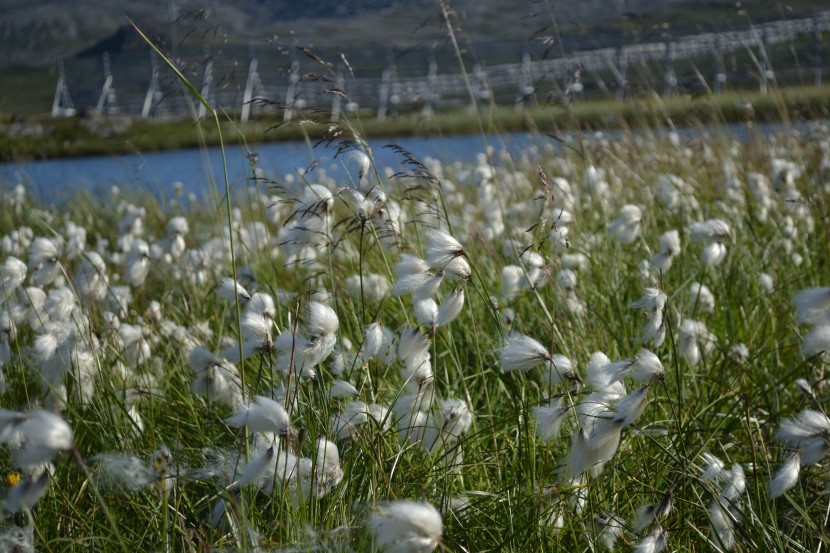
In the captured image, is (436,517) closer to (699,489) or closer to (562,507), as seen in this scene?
(562,507)

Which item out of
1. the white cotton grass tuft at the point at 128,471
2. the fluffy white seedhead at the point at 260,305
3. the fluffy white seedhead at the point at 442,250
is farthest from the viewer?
the fluffy white seedhead at the point at 260,305

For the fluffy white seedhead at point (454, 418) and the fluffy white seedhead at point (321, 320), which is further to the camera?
the fluffy white seedhead at point (454, 418)

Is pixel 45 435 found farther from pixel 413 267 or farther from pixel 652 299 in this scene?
pixel 652 299

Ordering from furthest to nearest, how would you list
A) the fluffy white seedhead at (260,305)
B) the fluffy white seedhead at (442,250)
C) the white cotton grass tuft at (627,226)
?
the white cotton grass tuft at (627,226) → the fluffy white seedhead at (260,305) → the fluffy white seedhead at (442,250)

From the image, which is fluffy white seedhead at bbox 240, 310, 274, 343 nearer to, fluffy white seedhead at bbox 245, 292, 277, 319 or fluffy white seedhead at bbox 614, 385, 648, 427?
fluffy white seedhead at bbox 245, 292, 277, 319

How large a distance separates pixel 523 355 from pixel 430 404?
0.84 feet

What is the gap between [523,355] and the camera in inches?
53.5

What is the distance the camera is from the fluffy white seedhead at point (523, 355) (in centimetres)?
135

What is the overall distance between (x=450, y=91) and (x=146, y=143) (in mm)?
16844

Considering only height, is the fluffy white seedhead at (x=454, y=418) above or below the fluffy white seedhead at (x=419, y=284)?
below

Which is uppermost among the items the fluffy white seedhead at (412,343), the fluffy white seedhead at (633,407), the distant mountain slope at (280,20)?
the fluffy white seedhead at (633,407)

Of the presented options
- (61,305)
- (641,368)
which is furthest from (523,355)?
(61,305)

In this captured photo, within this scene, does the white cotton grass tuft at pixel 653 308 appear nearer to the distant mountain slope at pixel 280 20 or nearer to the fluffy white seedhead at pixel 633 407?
the fluffy white seedhead at pixel 633 407

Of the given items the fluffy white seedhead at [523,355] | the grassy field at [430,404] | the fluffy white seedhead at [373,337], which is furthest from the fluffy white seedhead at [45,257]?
the fluffy white seedhead at [523,355]
